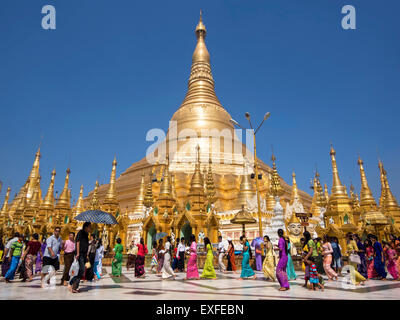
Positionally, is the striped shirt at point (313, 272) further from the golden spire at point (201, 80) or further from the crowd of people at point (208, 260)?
the golden spire at point (201, 80)

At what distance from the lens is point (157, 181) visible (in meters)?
32.3

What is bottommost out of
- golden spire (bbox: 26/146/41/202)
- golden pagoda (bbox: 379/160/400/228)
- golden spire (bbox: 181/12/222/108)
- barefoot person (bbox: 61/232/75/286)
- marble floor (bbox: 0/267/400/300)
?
marble floor (bbox: 0/267/400/300)

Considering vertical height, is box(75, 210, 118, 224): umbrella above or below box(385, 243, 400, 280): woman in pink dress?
above

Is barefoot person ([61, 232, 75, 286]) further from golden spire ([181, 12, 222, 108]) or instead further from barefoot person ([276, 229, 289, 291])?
golden spire ([181, 12, 222, 108])

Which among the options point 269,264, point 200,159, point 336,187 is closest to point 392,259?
point 269,264

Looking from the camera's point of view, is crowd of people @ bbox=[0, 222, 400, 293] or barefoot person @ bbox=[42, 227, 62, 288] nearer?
crowd of people @ bbox=[0, 222, 400, 293]

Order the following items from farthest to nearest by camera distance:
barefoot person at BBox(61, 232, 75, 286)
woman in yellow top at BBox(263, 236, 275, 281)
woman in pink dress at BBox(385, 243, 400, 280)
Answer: woman in pink dress at BBox(385, 243, 400, 280)
woman in yellow top at BBox(263, 236, 275, 281)
barefoot person at BBox(61, 232, 75, 286)

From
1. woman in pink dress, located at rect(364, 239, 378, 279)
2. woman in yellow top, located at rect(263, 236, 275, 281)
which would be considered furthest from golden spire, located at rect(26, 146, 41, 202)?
woman in pink dress, located at rect(364, 239, 378, 279)

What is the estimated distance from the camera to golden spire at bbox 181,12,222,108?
46344 mm

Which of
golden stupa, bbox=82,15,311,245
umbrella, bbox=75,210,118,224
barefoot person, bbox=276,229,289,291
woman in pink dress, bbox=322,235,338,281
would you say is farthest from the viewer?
golden stupa, bbox=82,15,311,245

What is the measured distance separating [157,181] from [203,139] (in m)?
10.7

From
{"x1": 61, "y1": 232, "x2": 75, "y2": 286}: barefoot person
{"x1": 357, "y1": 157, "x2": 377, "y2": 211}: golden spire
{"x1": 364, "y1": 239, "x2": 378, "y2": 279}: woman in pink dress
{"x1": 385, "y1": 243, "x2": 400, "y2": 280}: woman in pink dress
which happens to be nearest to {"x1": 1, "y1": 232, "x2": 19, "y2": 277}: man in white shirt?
{"x1": 61, "y1": 232, "x2": 75, "y2": 286}: barefoot person

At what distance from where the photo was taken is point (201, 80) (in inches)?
1900

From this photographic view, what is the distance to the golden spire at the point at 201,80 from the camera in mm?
46344
